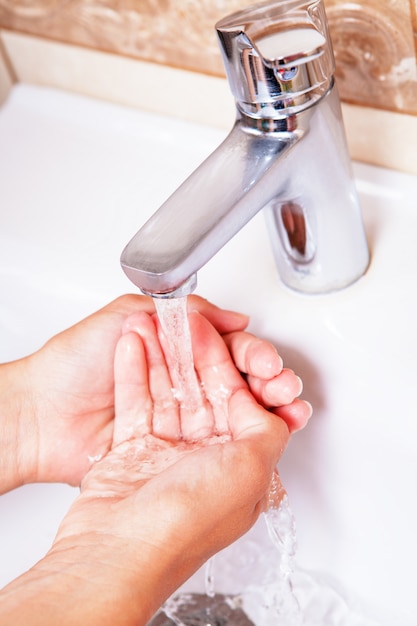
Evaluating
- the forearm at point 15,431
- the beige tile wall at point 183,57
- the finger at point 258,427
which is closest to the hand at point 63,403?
the forearm at point 15,431

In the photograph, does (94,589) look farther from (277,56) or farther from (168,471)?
(277,56)

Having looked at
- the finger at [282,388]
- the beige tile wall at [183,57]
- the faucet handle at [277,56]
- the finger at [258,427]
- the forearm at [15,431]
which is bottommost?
the forearm at [15,431]

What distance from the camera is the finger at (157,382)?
63 centimetres

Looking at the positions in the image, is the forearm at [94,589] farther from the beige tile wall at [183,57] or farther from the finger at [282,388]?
the beige tile wall at [183,57]

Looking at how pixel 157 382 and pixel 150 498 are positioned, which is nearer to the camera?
pixel 150 498

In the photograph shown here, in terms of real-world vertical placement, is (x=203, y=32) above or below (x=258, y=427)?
above

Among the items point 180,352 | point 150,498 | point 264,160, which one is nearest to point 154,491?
point 150,498

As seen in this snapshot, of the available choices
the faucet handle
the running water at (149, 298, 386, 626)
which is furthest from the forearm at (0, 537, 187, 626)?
the faucet handle

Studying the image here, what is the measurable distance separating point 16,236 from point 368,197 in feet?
0.99

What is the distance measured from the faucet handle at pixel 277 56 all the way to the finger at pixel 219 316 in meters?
0.16

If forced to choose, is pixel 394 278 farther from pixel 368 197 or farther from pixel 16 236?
pixel 16 236

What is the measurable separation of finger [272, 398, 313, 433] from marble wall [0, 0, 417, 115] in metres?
0.23

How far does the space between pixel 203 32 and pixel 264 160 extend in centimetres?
24

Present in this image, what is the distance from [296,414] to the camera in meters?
0.58
